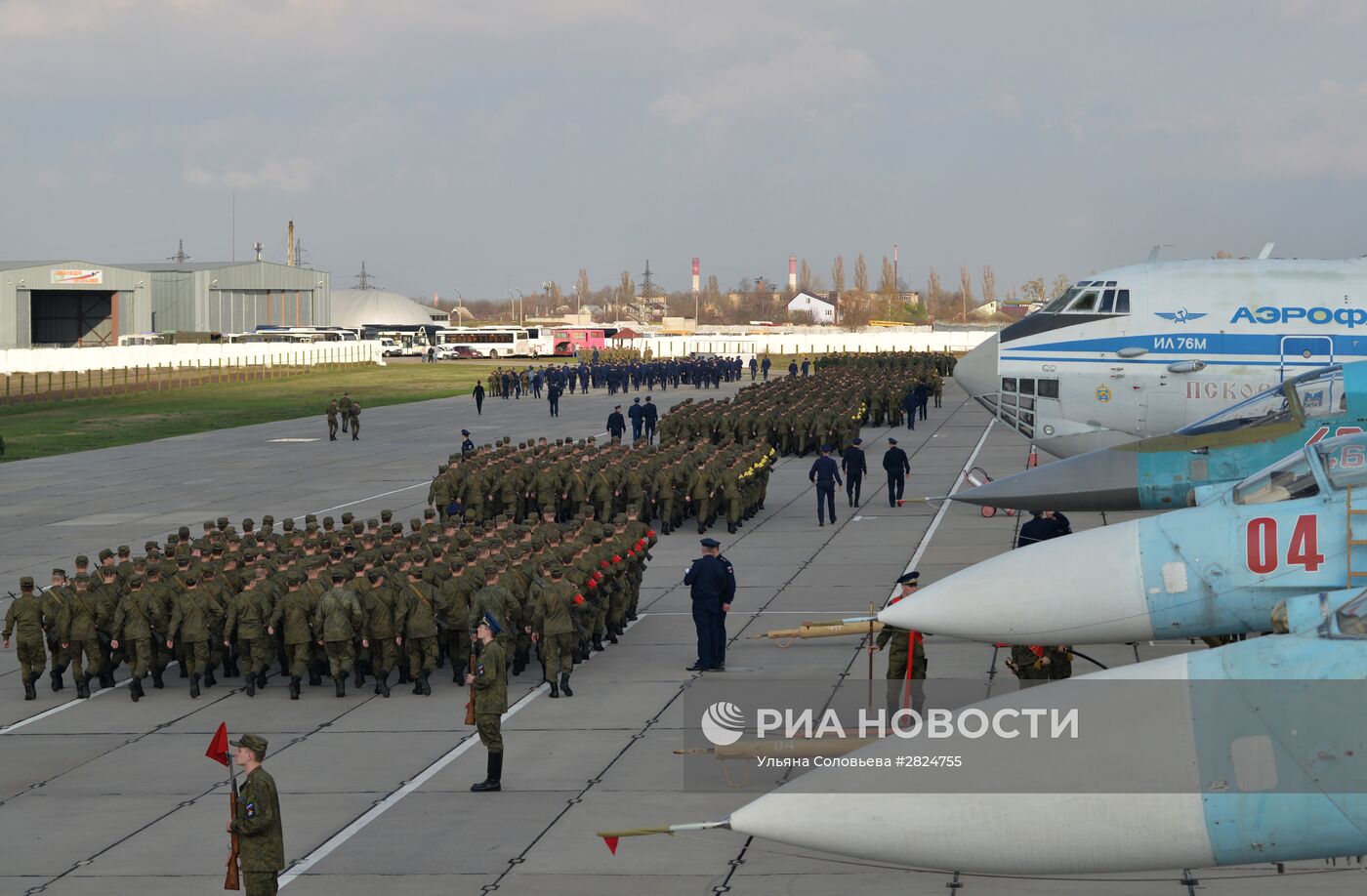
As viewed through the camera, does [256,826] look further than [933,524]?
No

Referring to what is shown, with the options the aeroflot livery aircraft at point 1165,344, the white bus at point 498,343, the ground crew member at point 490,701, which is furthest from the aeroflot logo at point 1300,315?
the white bus at point 498,343

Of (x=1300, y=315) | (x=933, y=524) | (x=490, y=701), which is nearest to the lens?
(x=490, y=701)

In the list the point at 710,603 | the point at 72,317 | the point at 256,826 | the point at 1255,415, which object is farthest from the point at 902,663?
the point at 72,317

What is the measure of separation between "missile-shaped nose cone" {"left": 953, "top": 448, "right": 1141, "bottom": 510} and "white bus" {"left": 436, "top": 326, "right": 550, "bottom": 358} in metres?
93.1

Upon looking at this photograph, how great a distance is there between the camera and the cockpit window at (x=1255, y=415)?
1555 cm

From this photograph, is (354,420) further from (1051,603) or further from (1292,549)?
(1292,549)

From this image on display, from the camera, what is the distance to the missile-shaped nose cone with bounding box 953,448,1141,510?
16.2 m

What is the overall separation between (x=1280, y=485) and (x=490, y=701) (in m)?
6.42

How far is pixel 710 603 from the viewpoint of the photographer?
55.4 feet

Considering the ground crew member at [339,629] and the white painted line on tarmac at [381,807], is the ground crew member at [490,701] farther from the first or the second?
the ground crew member at [339,629]

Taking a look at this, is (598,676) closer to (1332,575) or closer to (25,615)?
(25,615)

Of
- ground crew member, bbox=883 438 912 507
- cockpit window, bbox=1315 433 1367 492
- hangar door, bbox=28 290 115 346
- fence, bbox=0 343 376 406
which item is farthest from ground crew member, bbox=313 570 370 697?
hangar door, bbox=28 290 115 346

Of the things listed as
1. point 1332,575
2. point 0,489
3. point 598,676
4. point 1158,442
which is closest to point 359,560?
point 598,676

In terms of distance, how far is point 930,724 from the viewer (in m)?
7.73
